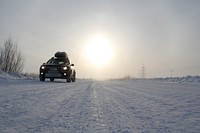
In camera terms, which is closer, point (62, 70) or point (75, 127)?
point (75, 127)

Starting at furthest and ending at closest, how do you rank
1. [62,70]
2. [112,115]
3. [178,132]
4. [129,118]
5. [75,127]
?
[62,70], [112,115], [129,118], [75,127], [178,132]

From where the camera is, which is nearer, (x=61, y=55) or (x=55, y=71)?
(x=55, y=71)

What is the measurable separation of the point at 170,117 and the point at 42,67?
18.1 meters

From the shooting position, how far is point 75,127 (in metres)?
4.01

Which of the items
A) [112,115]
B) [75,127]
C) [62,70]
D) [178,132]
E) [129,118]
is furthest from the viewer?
[62,70]

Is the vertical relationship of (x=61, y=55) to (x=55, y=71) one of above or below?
above

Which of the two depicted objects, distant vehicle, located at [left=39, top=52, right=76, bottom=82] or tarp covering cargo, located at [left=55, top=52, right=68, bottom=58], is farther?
tarp covering cargo, located at [left=55, top=52, right=68, bottom=58]

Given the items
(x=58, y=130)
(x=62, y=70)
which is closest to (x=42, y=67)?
(x=62, y=70)

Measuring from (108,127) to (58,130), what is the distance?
2.20ft

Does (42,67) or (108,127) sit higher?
(42,67)

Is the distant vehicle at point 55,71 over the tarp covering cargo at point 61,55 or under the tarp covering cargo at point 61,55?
under

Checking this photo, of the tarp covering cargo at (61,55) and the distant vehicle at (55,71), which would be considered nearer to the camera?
the distant vehicle at (55,71)

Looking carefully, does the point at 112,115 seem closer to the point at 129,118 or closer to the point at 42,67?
the point at 129,118

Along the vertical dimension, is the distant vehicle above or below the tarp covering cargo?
below
